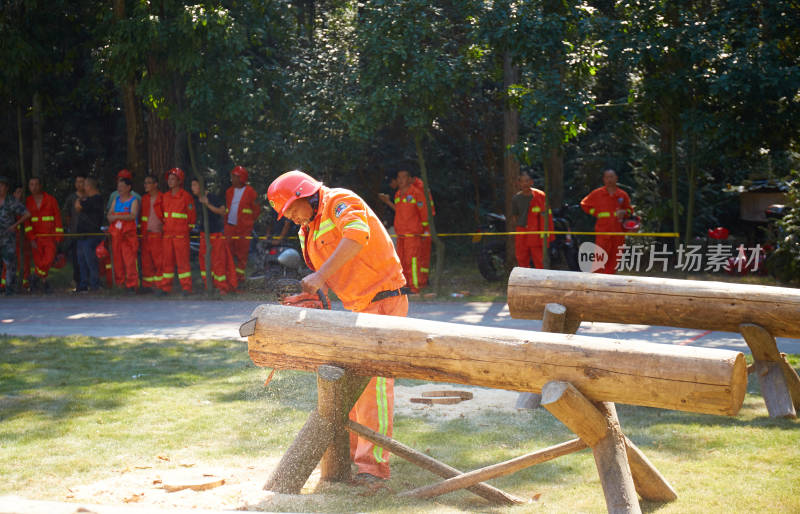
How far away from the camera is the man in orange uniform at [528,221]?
13.8m

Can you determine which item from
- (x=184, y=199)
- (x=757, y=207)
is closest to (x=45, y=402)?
(x=184, y=199)

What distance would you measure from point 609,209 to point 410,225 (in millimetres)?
3127

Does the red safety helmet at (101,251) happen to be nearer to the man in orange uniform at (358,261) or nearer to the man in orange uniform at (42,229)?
the man in orange uniform at (42,229)

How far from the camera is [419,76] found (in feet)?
42.3

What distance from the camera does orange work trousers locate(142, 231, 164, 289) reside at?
14.1m

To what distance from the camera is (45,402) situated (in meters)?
7.09

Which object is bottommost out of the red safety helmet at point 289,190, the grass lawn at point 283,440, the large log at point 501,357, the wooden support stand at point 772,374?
the grass lawn at point 283,440

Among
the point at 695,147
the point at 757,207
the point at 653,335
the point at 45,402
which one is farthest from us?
the point at 757,207

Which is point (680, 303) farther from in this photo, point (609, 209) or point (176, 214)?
point (176, 214)

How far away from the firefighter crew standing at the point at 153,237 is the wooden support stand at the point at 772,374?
994cm

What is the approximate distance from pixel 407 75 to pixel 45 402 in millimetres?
8007

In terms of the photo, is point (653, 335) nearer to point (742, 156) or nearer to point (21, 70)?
point (742, 156)

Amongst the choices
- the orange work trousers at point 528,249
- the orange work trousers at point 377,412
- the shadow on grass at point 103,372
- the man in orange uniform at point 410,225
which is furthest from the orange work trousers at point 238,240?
the orange work trousers at point 377,412

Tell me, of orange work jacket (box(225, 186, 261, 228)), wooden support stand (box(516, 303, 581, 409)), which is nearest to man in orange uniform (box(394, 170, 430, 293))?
orange work jacket (box(225, 186, 261, 228))
